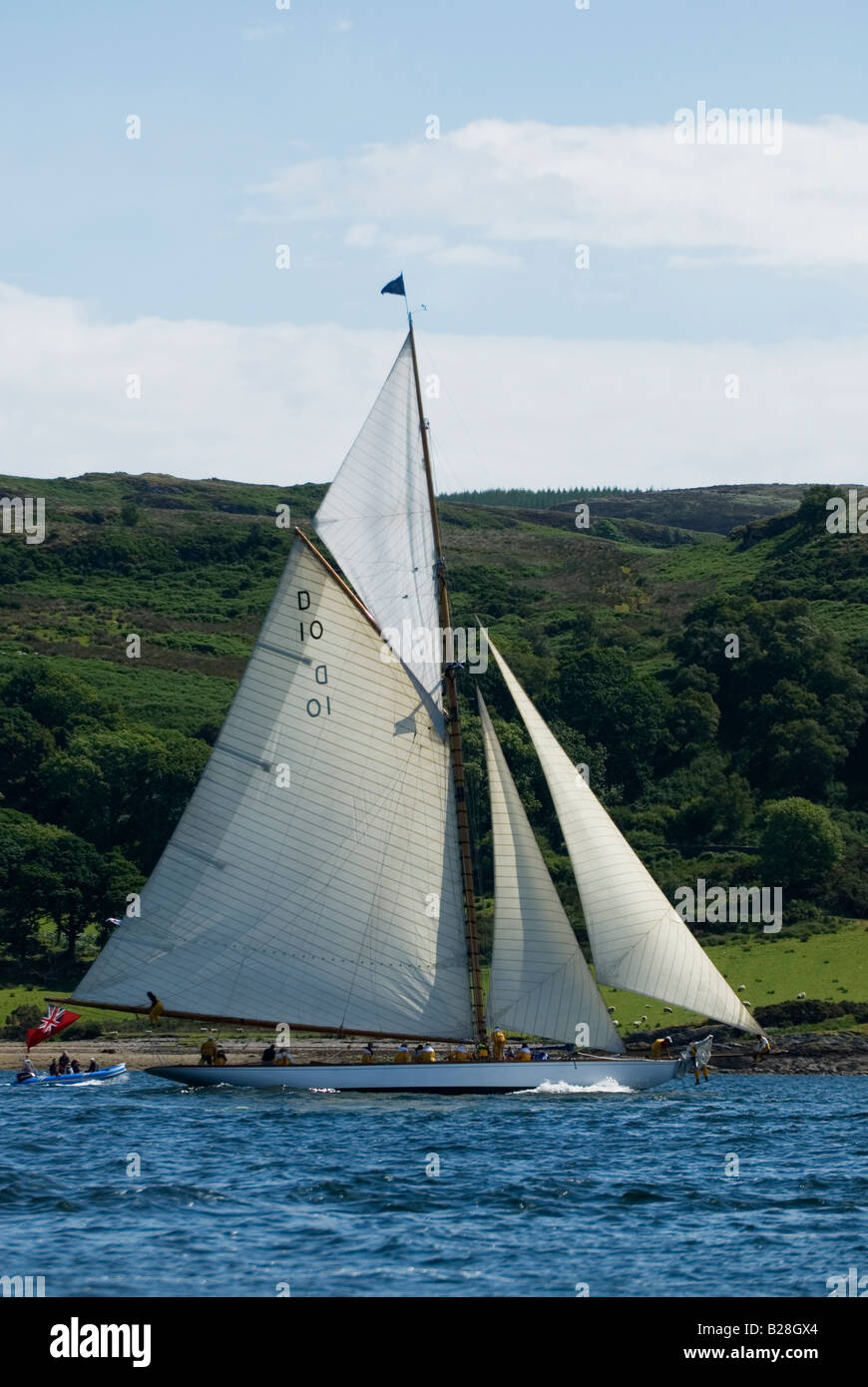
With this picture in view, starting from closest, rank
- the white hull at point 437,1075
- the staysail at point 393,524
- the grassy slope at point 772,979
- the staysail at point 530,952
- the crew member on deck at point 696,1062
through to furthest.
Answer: the staysail at point 530,952 → the staysail at point 393,524 → the white hull at point 437,1075 → the crew member on deck at point 696,1062 → the grassy slope at point 772,979

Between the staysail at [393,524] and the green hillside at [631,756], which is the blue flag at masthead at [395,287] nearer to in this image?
the staysail at [393,524]

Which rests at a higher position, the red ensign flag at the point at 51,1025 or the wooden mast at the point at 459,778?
the wooden mast at the point at 459,778

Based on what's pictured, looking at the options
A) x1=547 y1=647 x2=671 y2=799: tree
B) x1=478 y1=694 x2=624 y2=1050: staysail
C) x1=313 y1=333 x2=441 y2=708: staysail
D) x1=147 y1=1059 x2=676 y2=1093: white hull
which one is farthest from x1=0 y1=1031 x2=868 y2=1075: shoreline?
x1=547 y1=647 x2=671 y2=799: tree

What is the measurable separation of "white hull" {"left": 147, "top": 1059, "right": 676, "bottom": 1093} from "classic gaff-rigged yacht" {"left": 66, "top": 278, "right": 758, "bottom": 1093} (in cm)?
10

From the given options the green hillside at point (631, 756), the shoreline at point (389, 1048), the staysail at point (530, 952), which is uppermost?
the green hillside at point (631, 756)

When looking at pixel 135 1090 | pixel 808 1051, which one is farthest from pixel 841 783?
pixel 135 1090

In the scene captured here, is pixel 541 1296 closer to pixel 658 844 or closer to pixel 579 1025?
pixel 579 1025

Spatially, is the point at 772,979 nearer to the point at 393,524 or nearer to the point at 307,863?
the point at 307,863

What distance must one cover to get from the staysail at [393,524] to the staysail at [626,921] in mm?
4771

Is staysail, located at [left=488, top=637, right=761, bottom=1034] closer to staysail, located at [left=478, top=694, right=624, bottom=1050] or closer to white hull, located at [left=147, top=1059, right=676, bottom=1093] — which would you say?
staysail, located at [left=478, top=694, right=624, bottom=1050]

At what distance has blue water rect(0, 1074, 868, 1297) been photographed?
29.0 m

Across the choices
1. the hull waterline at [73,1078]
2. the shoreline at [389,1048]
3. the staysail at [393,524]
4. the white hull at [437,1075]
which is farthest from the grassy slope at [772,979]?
the staysail at [393,524]

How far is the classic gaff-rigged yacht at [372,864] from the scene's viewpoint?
5397 cm
